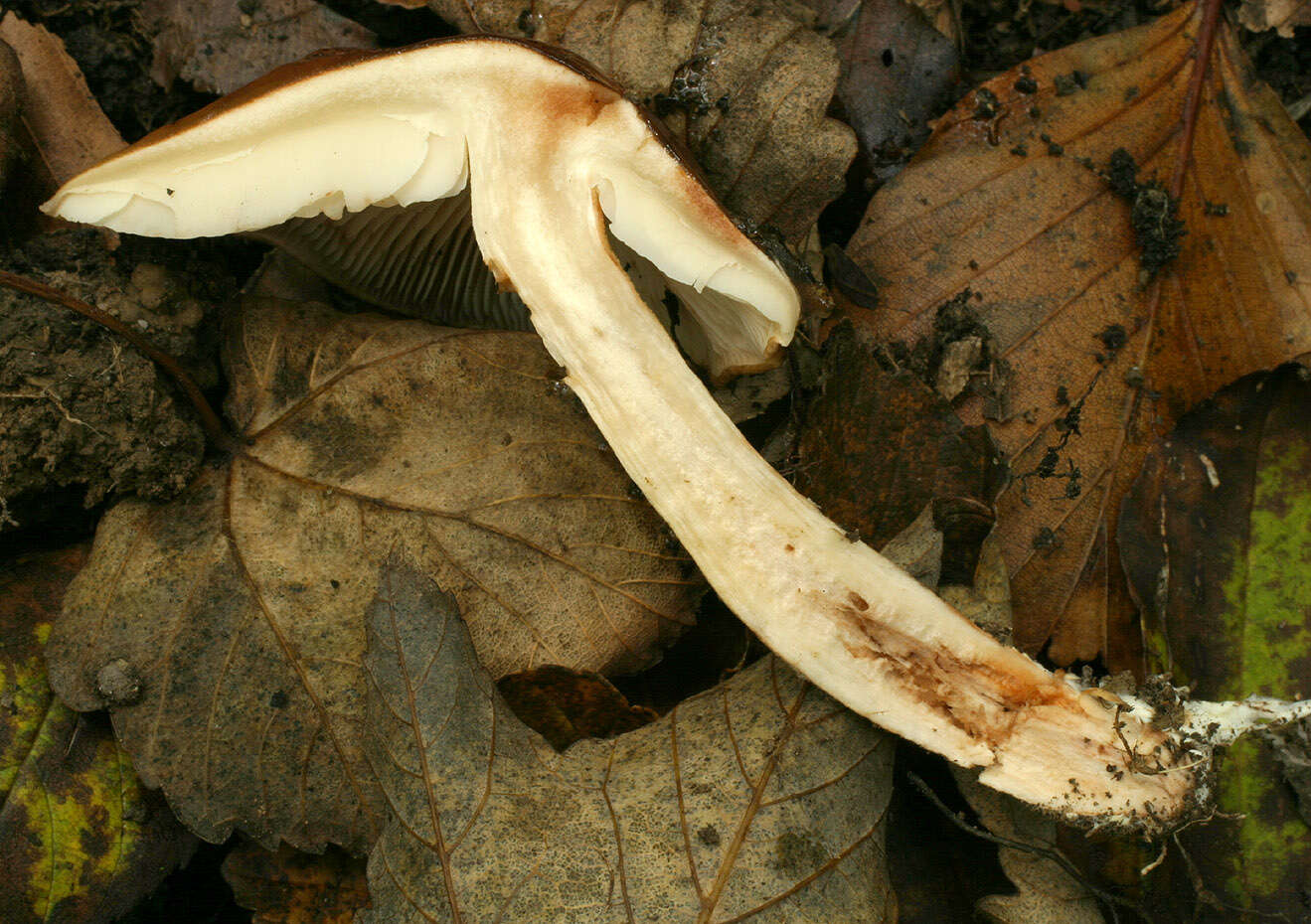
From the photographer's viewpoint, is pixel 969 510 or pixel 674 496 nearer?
pixel 674 496

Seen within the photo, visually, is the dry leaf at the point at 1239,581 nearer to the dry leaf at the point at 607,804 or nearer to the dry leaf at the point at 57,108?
the dry leaf at the point at 607,804

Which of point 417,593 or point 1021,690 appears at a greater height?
point 417,593

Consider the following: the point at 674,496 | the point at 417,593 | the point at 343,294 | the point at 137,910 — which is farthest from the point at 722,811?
the point at 343,294

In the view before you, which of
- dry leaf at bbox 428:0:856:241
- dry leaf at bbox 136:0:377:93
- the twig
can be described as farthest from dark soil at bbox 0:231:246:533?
the twig

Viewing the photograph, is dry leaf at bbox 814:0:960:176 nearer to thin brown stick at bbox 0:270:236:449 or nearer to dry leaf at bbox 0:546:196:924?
thin brown stick at bbox 0:270:236:449

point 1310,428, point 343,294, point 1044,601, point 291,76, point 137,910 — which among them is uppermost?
point 291,76

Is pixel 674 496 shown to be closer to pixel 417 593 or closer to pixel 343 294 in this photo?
pixel 417 593
